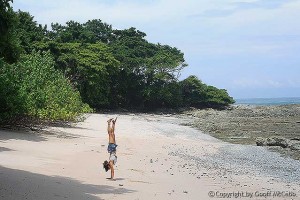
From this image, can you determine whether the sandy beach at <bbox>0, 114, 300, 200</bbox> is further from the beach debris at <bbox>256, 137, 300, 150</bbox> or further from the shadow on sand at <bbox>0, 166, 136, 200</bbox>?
the beach debris at <bbox>256, 137, 300, 150</bbox>

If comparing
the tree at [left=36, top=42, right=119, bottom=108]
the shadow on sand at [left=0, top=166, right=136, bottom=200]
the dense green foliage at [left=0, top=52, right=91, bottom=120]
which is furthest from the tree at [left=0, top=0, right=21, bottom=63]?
the tree at [left=36, top=42, right=119, bottom=108]

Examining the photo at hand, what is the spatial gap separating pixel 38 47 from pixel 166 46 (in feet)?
101

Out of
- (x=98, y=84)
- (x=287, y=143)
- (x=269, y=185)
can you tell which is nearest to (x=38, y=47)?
(x=98, y=84)

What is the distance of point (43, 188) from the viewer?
9.30m

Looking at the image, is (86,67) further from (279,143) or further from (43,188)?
(43,188)

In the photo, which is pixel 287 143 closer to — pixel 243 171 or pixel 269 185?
pixel 243 171

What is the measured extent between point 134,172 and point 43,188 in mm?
4580

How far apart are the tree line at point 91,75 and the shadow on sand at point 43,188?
1040 cm

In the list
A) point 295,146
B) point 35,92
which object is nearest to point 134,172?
point 35,92

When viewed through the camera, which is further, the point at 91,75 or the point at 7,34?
the point at 91,75

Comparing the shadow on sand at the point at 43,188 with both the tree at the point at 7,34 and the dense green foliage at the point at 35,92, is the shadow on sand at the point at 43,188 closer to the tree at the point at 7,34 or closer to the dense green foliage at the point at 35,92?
the tree at the point at 7,34

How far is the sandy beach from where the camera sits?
9.84m

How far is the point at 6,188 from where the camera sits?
8.81 metres

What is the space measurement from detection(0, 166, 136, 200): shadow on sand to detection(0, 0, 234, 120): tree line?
10397 millimetres
